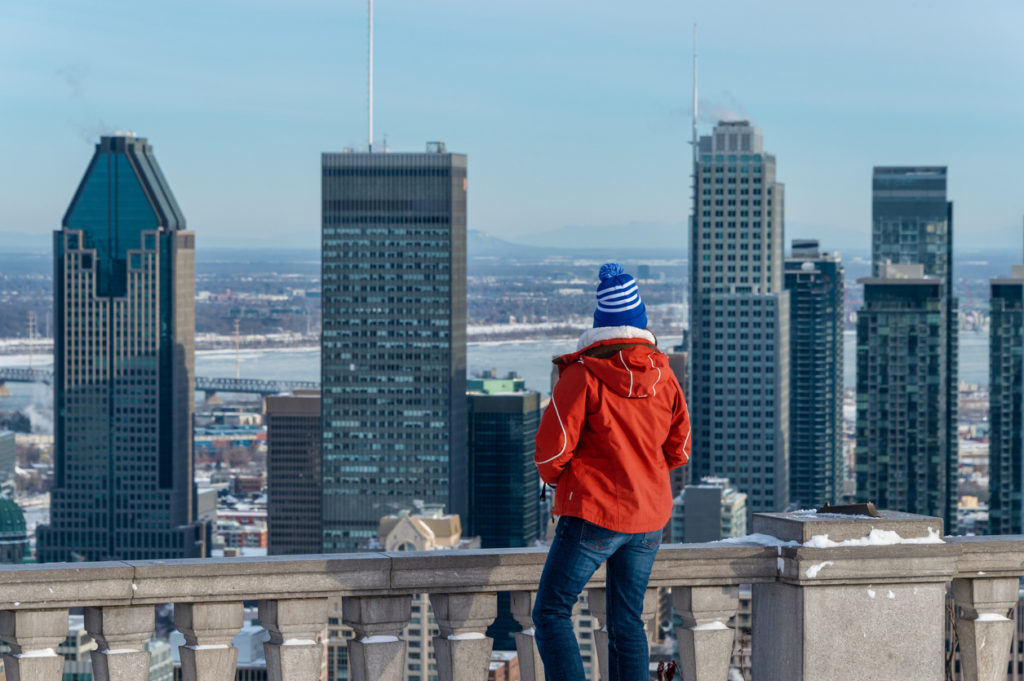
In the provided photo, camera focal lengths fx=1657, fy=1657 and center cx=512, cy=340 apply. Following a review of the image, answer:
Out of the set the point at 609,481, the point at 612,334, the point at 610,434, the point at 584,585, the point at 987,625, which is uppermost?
the point at 612,334

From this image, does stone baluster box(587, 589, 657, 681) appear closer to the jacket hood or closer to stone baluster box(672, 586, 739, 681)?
stone baluster box(672, 586, 739, 681)

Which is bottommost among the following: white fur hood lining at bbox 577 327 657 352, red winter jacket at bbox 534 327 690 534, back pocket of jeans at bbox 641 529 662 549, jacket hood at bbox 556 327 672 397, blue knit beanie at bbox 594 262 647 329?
back pocket of jeans at bbox 641 529 662 549

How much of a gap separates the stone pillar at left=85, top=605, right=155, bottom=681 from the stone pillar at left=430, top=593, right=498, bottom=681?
1.34 m

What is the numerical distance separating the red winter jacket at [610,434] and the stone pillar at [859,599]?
2.99 feet

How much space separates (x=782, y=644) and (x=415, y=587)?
191cm

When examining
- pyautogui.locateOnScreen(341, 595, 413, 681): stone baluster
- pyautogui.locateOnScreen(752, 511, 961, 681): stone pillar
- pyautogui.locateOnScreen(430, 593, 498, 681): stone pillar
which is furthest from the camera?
pyautogui.locateOnScreen(752, 511, 961, 681): stone pillar

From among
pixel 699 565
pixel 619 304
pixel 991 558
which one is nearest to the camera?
pixel 619 304

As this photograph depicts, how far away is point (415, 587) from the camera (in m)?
7.68

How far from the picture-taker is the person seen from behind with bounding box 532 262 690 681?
748cm

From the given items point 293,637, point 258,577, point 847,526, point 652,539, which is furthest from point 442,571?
point 847,526

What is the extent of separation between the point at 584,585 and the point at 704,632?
0.79 metres

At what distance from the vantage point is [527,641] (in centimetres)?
798

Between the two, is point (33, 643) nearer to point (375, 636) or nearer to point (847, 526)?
point (375, 636)

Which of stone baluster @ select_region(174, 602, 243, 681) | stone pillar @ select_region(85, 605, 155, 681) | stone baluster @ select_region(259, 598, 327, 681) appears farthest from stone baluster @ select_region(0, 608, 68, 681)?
stone baluster @ select_region(259, 598, 327, 681)
